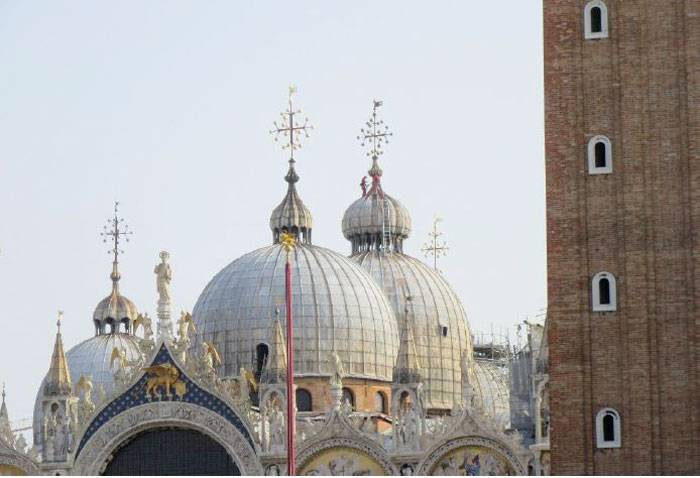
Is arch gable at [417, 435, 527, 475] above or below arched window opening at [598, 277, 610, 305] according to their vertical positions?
below

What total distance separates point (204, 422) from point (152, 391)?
1.70 meters

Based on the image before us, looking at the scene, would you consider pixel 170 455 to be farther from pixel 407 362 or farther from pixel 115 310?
pixel 115 310

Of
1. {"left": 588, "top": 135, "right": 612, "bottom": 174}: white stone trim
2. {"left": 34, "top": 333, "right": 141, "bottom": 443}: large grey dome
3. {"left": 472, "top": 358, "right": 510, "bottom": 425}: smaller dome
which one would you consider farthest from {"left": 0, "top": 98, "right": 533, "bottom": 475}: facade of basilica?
{"left": 588, "top": 135, "right": 612, "bottom": 174}: white stone trim

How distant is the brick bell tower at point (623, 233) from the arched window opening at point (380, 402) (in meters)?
24.2

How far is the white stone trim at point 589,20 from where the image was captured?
55344mm

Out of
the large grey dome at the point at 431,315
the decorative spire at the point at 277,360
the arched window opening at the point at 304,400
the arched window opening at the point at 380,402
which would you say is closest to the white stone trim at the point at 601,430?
the decorative spire at the point at 277,360

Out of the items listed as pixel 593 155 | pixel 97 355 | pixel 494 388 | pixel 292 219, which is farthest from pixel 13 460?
pixel 97 355

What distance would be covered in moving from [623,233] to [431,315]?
110 ft

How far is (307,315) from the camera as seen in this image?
79.2 metres

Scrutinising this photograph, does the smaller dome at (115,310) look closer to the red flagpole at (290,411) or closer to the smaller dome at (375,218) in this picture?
the smaller dome at (375,218)

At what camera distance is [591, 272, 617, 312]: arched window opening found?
54.2 metres

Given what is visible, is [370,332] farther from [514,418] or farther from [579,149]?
[579,149]

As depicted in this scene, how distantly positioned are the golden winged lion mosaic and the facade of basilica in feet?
0.09

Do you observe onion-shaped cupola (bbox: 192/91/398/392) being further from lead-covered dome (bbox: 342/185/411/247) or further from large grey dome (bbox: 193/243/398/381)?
lead-covered dome (bbox: 342/185/411/247)
